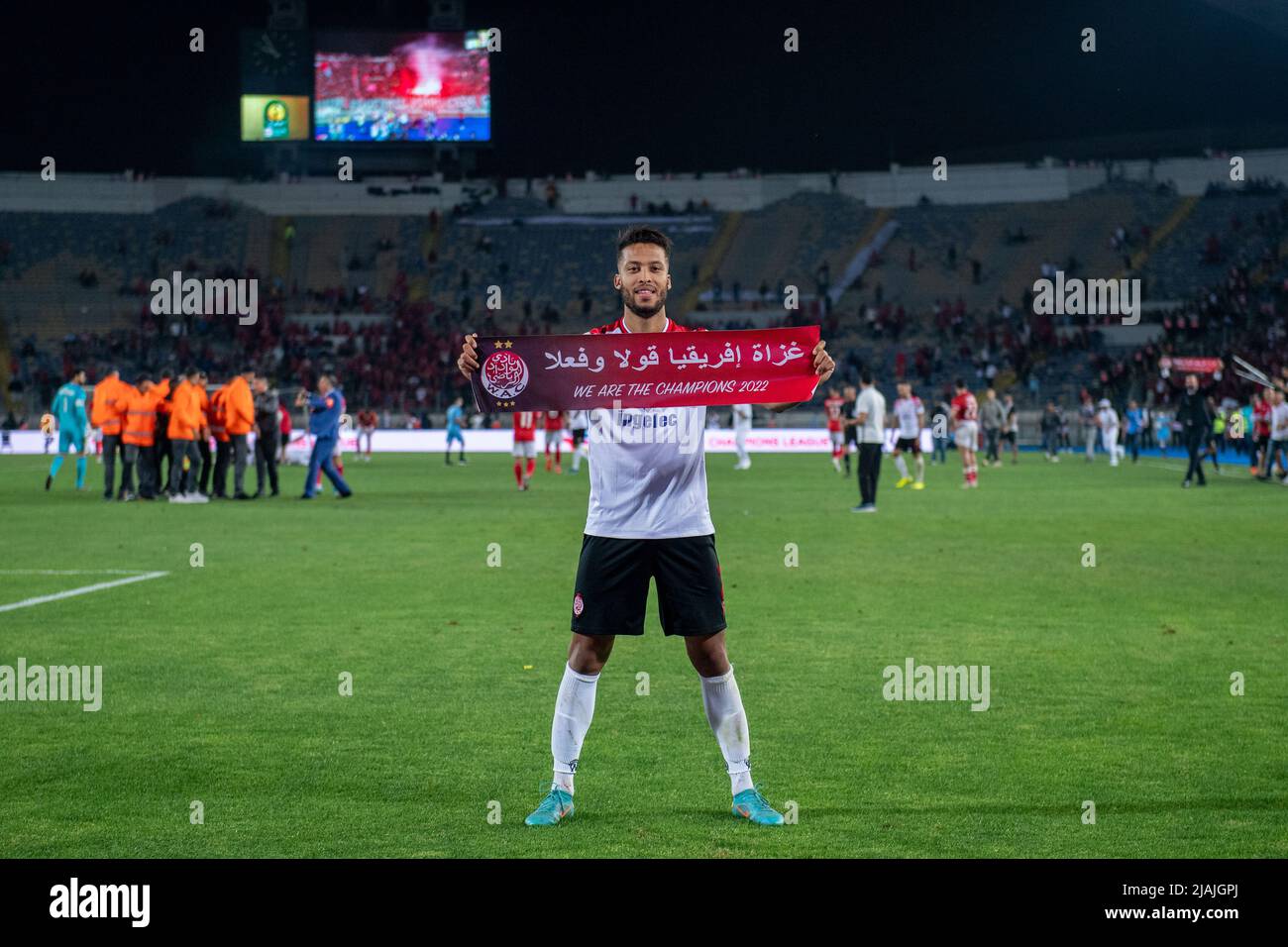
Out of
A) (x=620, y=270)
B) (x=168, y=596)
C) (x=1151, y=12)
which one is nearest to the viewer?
(x=620, y=270)

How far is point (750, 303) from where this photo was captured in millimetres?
63375

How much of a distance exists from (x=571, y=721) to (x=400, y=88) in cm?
6400

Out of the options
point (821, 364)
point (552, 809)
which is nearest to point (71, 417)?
point (552, 809)

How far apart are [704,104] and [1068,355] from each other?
901 inches

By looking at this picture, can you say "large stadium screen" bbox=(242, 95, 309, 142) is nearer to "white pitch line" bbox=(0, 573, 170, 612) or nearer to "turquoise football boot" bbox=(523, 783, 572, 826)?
"white pitch line" bbox=(0, 573, 170, 612)

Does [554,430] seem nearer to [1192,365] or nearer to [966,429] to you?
[966,429]

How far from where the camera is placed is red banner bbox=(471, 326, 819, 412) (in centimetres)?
554

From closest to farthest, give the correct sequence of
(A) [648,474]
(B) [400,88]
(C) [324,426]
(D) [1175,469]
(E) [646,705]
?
(A) [648,474]
(E) [646,705]
(C) [324,426]
(D) [1175,469]
(B) [400,88]

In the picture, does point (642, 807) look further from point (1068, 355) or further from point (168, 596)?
point (1068, 355)

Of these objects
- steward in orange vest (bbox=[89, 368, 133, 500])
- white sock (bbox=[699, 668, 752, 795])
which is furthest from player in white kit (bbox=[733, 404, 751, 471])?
white sock (bbox=[699, 668, 752, 795])

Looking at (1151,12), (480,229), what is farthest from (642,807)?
(480,229)

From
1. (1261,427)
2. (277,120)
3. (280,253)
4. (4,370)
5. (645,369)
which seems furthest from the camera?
(280,253)

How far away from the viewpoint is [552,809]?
5.68 metres

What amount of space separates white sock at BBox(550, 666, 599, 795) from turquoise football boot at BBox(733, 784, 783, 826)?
670 millimetres
